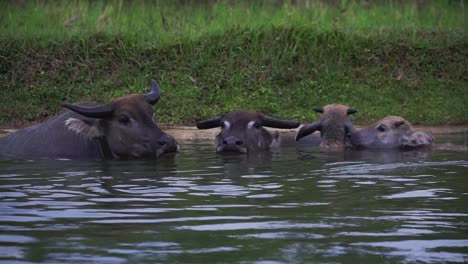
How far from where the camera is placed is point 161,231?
615 centimetres

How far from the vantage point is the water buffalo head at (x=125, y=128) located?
11047mm

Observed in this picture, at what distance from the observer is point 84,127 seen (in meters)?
11.4

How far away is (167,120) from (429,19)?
21.6ft

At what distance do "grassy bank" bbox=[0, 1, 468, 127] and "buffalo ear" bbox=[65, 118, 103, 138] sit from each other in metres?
4.30

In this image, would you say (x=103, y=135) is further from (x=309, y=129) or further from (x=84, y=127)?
(x=309, y=129)

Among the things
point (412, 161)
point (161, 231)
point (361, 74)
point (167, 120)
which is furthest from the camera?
point (361, 74)

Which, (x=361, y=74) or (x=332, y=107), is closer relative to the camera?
(x=332, y=107)

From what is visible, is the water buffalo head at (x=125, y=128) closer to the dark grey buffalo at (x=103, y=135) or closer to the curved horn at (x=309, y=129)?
the dark grey buffalo at (x=103, y=135)

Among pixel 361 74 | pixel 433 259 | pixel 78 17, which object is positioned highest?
pixel 78 17

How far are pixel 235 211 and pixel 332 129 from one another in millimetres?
6421

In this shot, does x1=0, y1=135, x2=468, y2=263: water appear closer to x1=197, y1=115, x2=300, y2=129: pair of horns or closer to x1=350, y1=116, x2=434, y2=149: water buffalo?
x1=197, y1=115, x2=300, y2=129: pair of horns

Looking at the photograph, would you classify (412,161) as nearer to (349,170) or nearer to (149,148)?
(349,170)

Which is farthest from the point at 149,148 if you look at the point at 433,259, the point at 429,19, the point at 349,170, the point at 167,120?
the point at 429,19

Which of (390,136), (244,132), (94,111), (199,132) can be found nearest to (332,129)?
(390,136)
